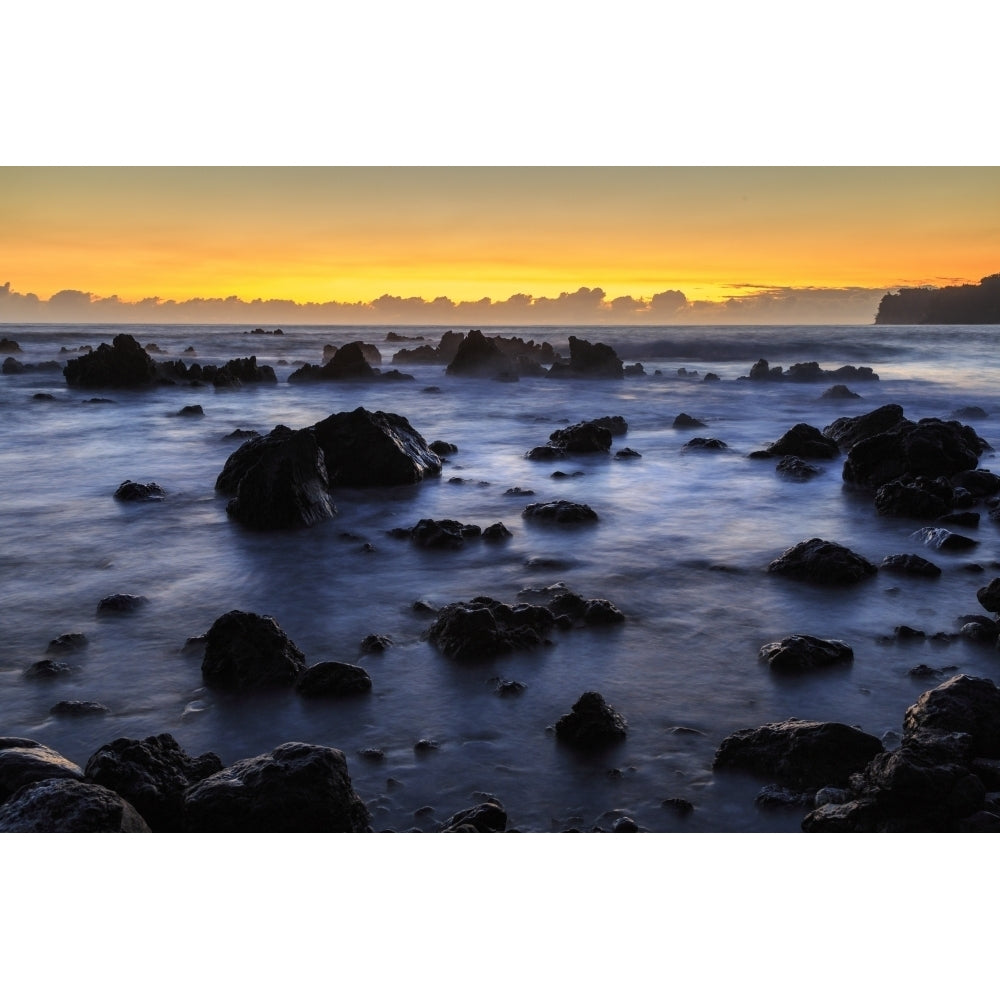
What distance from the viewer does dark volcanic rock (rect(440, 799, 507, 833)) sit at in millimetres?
3449

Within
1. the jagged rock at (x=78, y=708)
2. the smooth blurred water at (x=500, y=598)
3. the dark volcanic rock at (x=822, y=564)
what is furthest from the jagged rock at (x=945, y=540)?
the jagged rock at (x=78, y=708)

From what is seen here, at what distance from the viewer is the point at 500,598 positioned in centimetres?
640

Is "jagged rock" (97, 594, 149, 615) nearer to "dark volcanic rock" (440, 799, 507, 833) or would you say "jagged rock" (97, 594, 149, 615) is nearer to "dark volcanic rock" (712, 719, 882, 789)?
"dark volcanic rock" (440, 799, 507, 833)

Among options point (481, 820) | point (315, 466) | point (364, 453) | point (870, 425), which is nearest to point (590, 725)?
point (481, 820)

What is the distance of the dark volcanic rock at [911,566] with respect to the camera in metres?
6.71

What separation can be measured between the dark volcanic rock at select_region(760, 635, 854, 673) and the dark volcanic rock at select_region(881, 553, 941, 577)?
74.0 inches

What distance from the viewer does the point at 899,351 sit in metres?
46.0

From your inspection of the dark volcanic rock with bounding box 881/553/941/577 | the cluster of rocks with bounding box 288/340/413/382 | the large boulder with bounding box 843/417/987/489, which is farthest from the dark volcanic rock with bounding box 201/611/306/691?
the cluster of rocks with bounding box 288/340/413/382

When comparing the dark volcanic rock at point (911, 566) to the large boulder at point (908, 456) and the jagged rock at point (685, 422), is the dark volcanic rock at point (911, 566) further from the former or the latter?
the jagged rock at point (685, 422)

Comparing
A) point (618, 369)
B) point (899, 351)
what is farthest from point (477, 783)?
point (899, 351)

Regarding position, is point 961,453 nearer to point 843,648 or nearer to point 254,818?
point 843,648

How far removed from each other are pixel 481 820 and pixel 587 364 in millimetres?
29324

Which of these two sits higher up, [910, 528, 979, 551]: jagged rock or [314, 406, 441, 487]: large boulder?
[314, 406, 441, 487]: large boulder

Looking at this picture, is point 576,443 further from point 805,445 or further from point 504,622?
point 504,622
